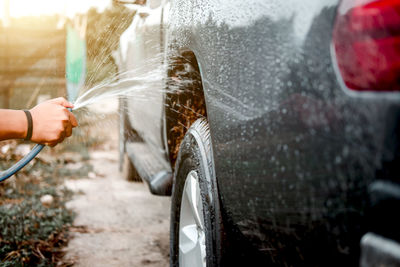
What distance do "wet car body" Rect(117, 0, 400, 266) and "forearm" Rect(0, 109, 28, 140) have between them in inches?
34.8

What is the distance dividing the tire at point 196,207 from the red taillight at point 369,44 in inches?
32.5

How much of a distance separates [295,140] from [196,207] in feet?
3.28

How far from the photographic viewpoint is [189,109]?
2.35m

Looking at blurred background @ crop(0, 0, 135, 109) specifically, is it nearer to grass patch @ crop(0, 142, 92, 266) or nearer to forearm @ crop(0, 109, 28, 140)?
grass patch @ crop(0, 142, 92, 266)

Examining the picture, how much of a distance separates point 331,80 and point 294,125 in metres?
0.16

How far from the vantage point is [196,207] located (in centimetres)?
198

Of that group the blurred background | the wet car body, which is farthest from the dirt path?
the blurred background

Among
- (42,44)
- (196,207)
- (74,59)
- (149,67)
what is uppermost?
(42,44)

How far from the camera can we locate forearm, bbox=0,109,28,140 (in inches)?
71.7

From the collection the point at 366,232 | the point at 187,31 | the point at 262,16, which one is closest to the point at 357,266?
the point at 366,232

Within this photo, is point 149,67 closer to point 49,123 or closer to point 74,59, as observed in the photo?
point 49,123

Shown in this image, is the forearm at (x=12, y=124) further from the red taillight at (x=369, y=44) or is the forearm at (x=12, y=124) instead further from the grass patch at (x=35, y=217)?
the red taillight at (x=369, y=44)

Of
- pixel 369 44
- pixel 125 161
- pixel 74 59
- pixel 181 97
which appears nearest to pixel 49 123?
pixel 181 97

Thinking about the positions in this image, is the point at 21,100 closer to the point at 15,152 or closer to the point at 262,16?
the point at 15,152
